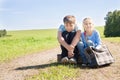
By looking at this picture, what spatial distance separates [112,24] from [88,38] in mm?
71012

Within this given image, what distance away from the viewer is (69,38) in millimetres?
9578

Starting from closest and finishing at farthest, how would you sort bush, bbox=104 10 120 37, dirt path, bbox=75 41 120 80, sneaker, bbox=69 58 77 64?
dirt path, bbox=75 41 120 80, sneaker, bbox=69 58 77 64, bush, bbox=104 10 120 37

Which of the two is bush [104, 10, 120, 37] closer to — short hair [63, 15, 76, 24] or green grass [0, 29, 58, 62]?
green grass [0, 29, 58, 62]

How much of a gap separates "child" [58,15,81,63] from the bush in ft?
220

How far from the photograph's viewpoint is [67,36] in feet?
31.5

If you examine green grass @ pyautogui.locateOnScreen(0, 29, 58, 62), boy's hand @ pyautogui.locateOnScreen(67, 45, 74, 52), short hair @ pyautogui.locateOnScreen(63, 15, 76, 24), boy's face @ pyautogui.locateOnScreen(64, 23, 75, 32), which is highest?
short hair @ pyautogui.locateOnScreen(63, 15, 76, 24)

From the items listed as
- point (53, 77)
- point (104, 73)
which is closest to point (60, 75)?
point (53, 77)

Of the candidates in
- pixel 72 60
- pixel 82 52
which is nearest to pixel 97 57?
pixel 82 52

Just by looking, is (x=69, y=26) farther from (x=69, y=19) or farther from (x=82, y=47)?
(x=82, y=47)

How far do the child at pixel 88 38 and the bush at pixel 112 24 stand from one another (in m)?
66.9

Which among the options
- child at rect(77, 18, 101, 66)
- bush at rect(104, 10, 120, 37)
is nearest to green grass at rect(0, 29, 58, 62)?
child at rect(77, 18, 101, 66)

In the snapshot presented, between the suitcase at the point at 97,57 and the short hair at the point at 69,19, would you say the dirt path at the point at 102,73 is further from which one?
Result: the short hair at the point at 69,19

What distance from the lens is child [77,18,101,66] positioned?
9.46 m

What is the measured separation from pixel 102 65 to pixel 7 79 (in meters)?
2.71
